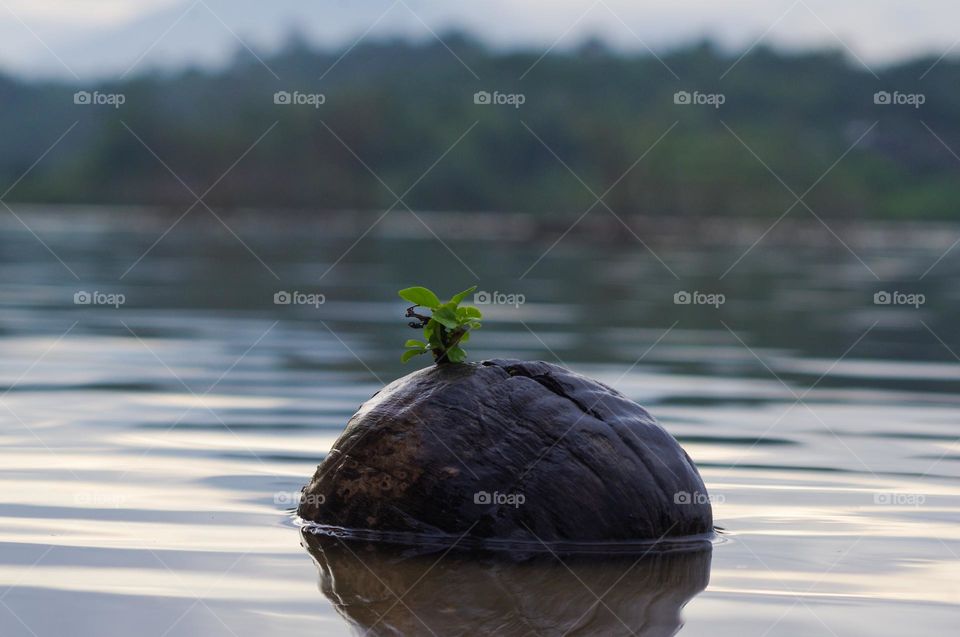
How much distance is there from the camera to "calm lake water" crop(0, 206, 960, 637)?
5602mm

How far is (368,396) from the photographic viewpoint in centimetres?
1161

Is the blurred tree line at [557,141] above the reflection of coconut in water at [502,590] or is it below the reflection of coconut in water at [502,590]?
above

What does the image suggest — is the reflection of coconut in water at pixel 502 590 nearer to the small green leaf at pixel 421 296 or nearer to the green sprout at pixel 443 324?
the green sprout at pixel 443 324

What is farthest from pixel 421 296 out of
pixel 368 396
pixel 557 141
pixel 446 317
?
pixel 557 141

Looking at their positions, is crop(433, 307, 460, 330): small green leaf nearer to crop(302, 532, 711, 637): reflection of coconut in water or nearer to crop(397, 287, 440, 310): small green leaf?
crop(397, 287, 440, 310): small green leaf

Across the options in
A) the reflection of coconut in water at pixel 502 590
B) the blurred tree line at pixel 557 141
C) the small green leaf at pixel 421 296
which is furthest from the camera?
the blurred tree line at pixel 557 141

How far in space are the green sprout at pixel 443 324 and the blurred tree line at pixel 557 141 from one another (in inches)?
2966

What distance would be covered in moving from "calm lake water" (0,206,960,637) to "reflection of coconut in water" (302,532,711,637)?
0.05ft

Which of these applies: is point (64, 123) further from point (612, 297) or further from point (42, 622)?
point (42, 622)

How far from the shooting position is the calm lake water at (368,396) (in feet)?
18.4

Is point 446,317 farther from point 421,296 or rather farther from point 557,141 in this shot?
point 557,141

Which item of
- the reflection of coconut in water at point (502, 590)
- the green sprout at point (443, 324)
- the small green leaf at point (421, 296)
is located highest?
the small green leaf at point (421, 296)

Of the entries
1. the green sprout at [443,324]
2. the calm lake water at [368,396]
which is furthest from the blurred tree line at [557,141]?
the green sprout at [443,324]

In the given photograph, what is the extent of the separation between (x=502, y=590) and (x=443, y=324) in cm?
154
